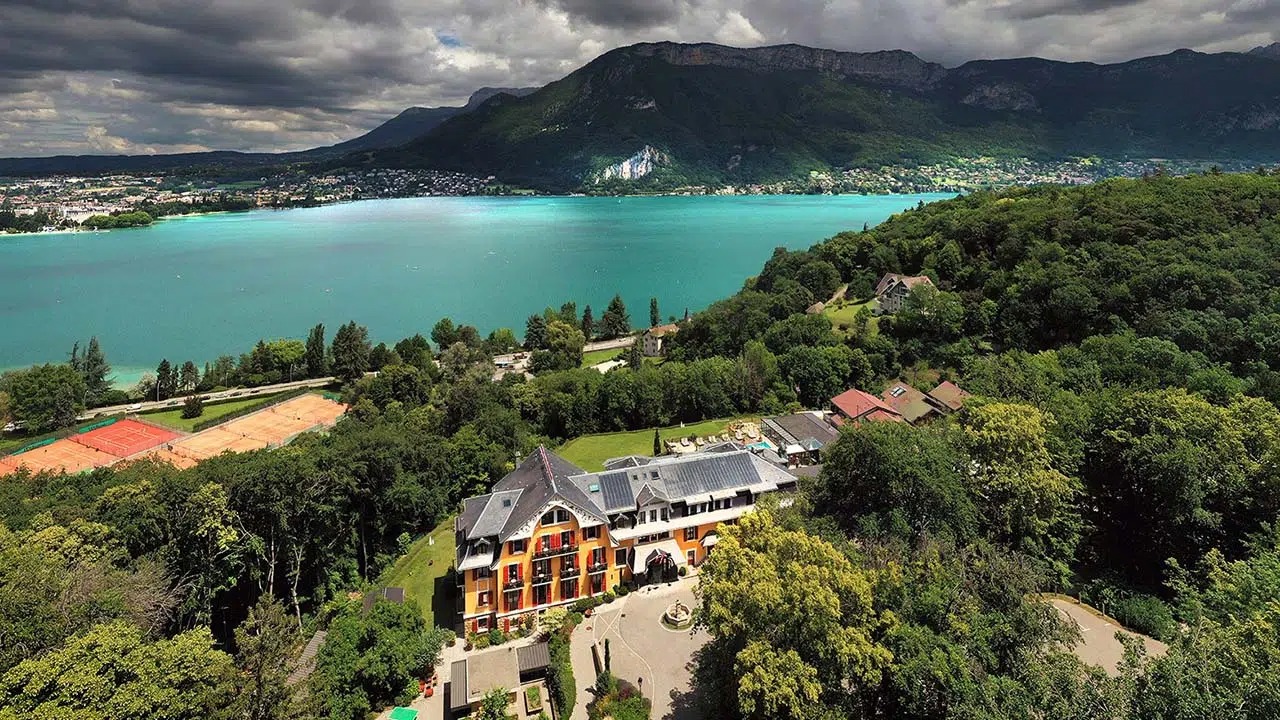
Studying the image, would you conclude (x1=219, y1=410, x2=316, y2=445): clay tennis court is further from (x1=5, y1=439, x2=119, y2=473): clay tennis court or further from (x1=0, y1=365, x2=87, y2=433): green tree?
(x1=0, y1=365, x2=87, y2=433): green tree

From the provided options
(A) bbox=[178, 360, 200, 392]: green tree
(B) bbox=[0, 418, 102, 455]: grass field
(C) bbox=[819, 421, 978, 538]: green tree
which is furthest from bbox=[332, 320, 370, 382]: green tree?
(C) bbox=[819, 421, 978, 538]: green tree

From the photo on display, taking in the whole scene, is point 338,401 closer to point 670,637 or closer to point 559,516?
point 559,516

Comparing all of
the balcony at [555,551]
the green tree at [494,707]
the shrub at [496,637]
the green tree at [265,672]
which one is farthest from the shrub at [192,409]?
the green tree at [494,707]

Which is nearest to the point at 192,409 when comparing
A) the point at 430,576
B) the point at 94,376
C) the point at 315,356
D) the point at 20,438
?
the point at 20,438

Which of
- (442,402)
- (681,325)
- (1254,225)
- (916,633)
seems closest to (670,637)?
(916,633)

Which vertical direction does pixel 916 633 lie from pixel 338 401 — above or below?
above

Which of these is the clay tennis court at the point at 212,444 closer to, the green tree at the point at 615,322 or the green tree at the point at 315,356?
the green tree at the point at 315,356
